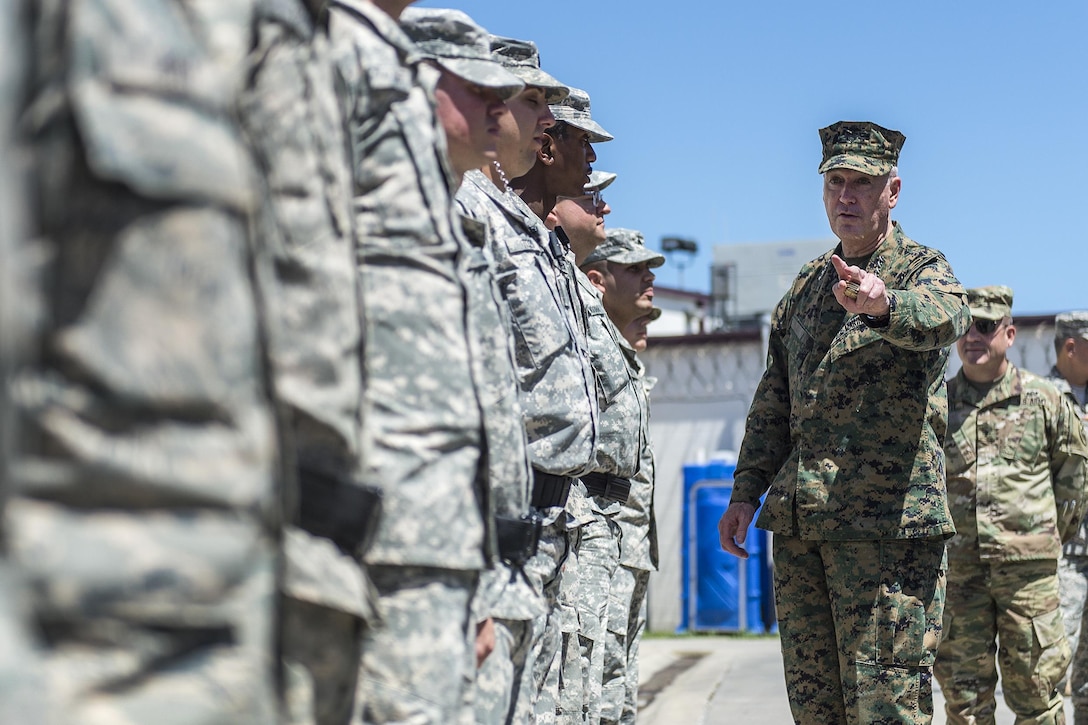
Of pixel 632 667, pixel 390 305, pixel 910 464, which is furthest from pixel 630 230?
pixel 390 305

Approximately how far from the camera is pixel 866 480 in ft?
16.4

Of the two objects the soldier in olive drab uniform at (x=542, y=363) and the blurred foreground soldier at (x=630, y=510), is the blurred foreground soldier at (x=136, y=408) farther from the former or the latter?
the blurred foreground soldier at (x=630, y=510)

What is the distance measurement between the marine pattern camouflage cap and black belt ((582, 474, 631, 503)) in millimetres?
1499

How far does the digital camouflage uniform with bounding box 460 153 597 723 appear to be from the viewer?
3.96 meters

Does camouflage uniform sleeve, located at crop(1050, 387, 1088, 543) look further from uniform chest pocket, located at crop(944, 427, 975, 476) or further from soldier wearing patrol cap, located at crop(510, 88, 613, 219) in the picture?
soldier wearing patrol cap, located at crop(510, 88, 613, 219)

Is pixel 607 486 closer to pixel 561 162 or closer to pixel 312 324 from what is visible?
pixel 561 162

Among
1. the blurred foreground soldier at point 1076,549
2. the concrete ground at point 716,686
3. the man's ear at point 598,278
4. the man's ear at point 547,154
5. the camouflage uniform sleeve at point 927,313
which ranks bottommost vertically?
the concrete ground at point 716,686

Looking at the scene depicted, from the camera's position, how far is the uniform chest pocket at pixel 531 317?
406cm

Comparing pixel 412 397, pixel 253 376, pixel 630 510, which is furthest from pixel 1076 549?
pixel 253 376

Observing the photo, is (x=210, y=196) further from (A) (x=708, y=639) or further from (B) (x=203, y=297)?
(A) (x=708, y=639)

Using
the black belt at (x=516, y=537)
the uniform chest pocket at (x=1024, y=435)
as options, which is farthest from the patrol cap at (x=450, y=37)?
the uniform chest pocket at (x=1024, y=435)

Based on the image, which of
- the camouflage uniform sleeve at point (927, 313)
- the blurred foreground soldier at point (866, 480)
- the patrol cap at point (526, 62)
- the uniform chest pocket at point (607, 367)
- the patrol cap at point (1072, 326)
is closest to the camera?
the patrol cap at point (526, 62)

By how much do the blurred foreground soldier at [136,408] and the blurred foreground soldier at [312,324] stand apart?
0.43m

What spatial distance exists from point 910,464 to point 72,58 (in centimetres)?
408
